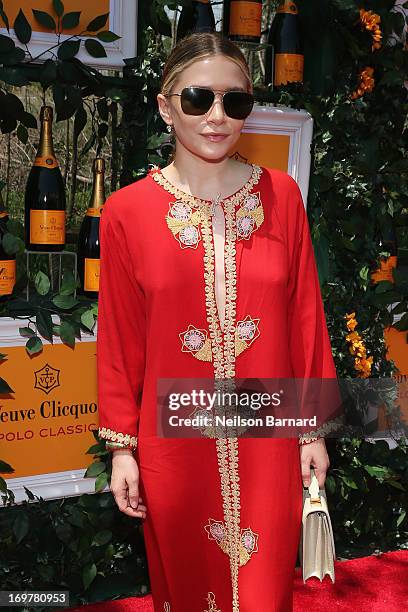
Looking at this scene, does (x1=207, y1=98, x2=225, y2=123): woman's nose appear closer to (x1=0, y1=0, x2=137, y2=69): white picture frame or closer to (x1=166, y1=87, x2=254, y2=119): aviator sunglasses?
(x1=166, y1=87, x2=254, y2=119): aviator sunglasses

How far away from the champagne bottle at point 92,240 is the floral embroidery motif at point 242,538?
43.8 inches

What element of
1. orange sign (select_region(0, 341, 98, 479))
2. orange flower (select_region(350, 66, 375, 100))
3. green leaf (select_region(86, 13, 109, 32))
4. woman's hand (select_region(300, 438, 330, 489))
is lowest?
orange sign (select_region(0, 341, 98, 479))

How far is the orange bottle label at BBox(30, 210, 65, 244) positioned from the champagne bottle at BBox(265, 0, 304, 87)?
3.33ft

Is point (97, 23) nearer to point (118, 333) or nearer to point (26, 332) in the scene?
point (26, 332)

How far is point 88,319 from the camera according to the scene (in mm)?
2684

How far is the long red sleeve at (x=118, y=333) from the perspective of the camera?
1.80 metres

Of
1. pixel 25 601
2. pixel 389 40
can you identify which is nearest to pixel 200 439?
pixel 25 601

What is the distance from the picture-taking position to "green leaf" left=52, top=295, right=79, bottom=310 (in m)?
2.65

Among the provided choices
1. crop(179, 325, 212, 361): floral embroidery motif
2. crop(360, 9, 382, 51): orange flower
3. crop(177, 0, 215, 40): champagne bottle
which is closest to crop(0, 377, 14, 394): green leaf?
crop(179, 325, 212, 361): floral embroidery motif

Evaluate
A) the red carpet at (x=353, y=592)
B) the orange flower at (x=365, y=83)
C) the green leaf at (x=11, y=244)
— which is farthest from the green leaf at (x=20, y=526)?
the orange flower at (x=365, y=83)

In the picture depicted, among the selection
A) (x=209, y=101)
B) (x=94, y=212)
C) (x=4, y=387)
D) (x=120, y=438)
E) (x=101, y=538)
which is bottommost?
(x=101, y=538)

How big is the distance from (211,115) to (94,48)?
1063 mm

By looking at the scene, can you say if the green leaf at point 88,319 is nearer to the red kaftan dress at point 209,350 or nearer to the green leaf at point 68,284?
the green leaf at point 68,284

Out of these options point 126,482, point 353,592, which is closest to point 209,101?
point 126,482
